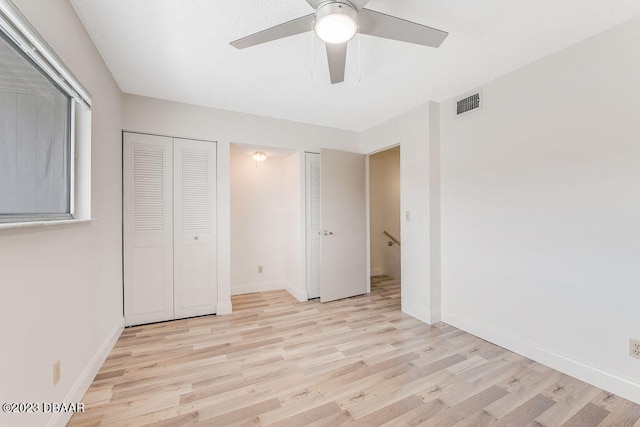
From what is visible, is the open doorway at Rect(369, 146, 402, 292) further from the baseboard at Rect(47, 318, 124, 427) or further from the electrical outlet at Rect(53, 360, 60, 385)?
the electrical outlet at Rect(53, 360, 60, 385)

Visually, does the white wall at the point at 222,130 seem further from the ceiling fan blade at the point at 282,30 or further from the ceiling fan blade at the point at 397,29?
the ceiling fan blade at the point at 397,29

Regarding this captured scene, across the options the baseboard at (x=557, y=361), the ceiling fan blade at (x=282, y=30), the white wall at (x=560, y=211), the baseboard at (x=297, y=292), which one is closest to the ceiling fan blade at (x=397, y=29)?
the ceiling fan blade at (x=282, y=30)

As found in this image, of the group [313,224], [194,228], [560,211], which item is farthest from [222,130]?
[560,211]

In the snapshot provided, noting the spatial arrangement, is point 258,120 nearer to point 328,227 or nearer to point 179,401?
point 328,227

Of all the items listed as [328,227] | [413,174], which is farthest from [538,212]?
[328,227]

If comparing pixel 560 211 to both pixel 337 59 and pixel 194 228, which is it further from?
pixel 194 228

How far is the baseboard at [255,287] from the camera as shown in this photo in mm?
3863

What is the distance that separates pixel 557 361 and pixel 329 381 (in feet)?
5.78

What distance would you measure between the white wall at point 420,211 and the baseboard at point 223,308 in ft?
6.94

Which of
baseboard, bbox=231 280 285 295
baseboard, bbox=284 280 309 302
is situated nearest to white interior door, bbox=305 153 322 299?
baseboard, bbox=284 280 309 302

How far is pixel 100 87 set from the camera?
2.09 meters

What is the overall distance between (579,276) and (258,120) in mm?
3433

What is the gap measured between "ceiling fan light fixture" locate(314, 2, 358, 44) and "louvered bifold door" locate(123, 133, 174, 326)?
2296mm

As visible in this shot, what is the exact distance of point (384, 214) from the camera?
5.06m
